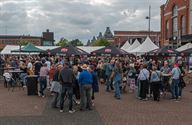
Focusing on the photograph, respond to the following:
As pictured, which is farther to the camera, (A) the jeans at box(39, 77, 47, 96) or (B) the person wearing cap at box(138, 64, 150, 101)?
(A) the jeans at box(39, 77, 47, 96)

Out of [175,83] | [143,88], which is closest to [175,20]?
[175,83]

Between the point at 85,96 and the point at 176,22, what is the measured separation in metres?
40.7

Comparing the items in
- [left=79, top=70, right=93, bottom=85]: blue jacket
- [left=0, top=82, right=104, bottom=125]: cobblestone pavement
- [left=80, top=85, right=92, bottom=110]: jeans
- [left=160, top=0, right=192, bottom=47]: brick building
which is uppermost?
[left=160, top=0, right=192, bottom=47]: brick building

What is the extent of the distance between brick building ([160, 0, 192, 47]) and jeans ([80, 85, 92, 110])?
98.6 ft

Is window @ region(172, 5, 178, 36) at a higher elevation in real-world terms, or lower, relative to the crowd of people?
higher

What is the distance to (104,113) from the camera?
551 inches

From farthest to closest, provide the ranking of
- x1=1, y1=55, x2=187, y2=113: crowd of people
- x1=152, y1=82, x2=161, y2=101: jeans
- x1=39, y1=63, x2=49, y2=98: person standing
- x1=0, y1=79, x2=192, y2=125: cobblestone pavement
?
x1=39, y1=63, x2=49, y2=98: person standing < x1=152, y1=82, x2=161, y2=101: jeans < x1=1, y1=55, x2=187, y2=113: crowd of people < x1=0, y1=79, x2=192, y2=125: cobblestone pavement

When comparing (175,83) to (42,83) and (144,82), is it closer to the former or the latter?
(144,82)

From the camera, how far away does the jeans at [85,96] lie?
1485 centimetres

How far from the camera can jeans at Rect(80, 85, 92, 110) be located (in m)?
14.9

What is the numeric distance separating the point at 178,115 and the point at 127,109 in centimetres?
204

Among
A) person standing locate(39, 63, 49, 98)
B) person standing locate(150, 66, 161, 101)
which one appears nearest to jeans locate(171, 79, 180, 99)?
person standing locate(150, 66, 161, 101)

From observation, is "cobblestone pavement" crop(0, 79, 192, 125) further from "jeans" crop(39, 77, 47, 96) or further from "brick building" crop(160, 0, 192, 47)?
"brick building" crop(160, 0, 192, 47)

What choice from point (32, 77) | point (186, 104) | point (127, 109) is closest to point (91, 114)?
point (127, 109)
